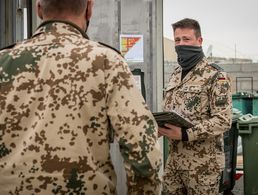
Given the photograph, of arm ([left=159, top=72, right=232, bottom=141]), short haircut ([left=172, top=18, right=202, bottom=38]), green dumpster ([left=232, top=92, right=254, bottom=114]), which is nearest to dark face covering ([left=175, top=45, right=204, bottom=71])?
short haircut ([left=172, top=18, right=202, bottom=38])

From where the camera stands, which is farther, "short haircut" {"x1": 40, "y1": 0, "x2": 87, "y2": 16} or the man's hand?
the man's hand

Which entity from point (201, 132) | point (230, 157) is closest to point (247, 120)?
point (230, 157)

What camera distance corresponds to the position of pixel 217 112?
3.10m

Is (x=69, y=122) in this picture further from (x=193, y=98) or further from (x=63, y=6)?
(x=193, y=98)

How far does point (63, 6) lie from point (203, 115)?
168 cm

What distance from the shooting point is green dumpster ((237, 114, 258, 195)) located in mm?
5008

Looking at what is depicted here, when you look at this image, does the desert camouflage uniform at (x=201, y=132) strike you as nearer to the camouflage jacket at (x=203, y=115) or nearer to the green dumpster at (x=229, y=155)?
the camouflage jacket at (x=203, y=115)

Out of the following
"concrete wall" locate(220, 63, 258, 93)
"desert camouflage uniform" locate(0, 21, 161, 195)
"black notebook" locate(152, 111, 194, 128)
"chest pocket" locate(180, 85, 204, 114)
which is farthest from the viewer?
"concrete wall" locate(220, 63, 258, 93)

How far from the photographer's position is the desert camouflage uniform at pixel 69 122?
1.71 metres

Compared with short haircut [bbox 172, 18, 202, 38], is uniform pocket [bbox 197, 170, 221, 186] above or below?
below

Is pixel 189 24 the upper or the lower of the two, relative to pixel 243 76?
lower

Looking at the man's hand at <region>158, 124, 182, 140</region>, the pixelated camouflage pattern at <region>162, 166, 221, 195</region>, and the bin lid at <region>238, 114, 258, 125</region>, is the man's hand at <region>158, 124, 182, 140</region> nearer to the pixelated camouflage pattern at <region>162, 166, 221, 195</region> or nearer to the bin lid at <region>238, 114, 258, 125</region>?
the pixelated camouflage pattern at <region>162, 166, 221, 195</region>

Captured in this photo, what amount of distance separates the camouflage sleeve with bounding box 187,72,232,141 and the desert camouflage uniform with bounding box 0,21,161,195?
1.33m

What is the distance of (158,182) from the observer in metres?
1.78
